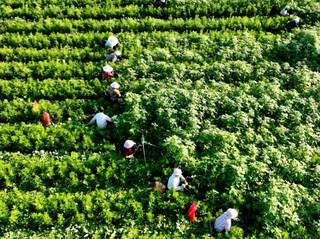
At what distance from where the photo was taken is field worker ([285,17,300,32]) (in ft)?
53.3

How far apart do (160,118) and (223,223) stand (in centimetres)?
324

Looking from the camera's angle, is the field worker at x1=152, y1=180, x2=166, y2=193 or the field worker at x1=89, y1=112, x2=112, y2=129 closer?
the field worker at x1=152, y1=180, x2=166, y2=193

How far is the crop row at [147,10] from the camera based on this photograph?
16969 mm

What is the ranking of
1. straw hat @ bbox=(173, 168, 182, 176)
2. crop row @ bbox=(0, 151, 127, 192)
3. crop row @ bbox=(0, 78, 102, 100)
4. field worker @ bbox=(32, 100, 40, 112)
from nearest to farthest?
straw hat @ bbox=(173, 168, 182, 176)
crop row @ bbox=(0, 151, 127, 192)
field worker @ bbox=(32, 100, 40, 112)
crop row @ bbox=(0, 78, 102, 100)

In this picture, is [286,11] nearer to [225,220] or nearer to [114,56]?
[114,56]

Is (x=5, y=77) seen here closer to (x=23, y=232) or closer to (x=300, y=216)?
(x=23, y=232)

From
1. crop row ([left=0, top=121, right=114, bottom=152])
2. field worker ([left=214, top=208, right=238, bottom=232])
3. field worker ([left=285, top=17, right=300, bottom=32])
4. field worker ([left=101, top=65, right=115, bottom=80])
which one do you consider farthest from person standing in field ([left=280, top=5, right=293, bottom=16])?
field worker ([left=214, top=208, right=238, bottom=232])

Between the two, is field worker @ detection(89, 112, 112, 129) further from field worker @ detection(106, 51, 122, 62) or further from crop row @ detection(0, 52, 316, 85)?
field worker @ detection(106, 51, 122, 62)

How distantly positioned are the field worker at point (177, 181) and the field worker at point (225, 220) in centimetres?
116

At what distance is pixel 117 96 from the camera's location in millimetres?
14109

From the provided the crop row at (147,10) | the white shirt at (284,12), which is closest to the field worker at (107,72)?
the crop row at (147,10)

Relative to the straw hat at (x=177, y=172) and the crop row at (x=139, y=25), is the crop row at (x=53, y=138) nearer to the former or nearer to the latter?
the straw hat at (x=177, y=172)

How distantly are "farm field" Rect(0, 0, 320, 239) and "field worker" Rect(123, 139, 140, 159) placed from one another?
5.7 inches

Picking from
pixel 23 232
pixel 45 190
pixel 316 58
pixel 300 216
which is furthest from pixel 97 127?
pixel 316 58
